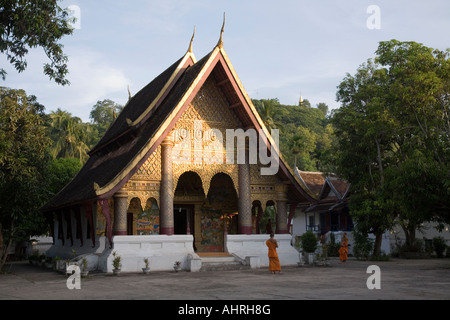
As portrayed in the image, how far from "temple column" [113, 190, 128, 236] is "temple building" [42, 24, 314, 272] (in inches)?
1.3

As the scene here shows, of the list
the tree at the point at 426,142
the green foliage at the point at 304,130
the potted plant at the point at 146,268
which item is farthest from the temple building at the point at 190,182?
the green foliage at the point at 304,130

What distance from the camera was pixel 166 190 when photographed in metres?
16.9

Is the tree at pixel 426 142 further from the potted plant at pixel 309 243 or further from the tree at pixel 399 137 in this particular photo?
the potted plant at pixel 309 243

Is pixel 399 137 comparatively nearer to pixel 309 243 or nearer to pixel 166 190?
pixel 309 243

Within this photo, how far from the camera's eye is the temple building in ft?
53.7

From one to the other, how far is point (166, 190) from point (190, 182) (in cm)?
373

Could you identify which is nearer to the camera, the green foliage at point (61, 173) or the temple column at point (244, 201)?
the temple column at point (244, 201)

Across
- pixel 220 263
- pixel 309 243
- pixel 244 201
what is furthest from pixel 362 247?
pixel 220 263

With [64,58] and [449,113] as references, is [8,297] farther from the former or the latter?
[449,113]

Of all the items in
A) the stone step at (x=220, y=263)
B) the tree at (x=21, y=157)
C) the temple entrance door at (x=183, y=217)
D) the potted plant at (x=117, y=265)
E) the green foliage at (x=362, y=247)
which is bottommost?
the green foliage at (x=362, y=247)

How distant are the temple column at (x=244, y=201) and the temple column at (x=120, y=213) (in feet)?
14.5

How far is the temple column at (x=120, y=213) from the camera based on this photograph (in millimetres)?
16156

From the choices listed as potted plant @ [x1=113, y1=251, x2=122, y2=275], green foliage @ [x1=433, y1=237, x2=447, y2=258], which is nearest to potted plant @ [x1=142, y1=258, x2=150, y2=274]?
potted plant @ [x1=113, y1=251, x2=122, y2=275]

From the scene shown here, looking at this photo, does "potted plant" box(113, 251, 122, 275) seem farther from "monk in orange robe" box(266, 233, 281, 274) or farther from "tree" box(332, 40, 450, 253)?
"tree" box(332, 40, 450, 253)
